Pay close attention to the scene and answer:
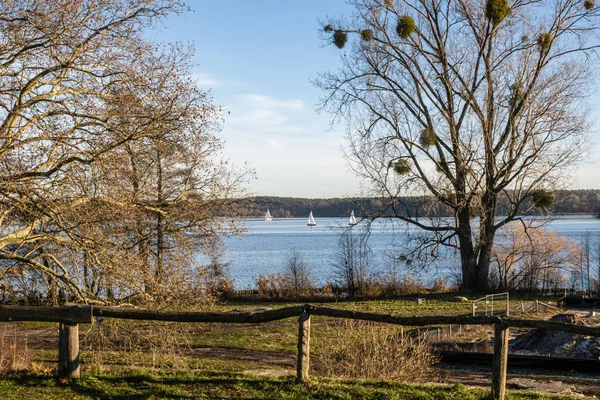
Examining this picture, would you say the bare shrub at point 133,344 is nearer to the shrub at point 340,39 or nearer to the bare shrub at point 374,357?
the bare shrub at point 374,357

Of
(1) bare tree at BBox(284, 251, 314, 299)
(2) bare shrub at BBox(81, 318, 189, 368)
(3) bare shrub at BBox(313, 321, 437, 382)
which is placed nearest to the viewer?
(3) bare shrub at BBox(313, 321, 437, 382)

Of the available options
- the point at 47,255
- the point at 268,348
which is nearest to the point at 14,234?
the point at 47,255

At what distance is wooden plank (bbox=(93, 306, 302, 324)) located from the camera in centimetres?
933

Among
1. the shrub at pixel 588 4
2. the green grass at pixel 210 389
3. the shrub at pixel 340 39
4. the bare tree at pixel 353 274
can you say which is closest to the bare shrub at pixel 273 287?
the bare tree at pixel 353 274

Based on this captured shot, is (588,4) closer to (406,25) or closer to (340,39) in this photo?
(406,25)

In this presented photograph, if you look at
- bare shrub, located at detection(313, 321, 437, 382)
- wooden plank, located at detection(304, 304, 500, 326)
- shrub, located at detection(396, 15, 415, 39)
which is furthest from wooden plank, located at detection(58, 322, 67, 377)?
shrub, located at detection(396, 15, 415, 39)

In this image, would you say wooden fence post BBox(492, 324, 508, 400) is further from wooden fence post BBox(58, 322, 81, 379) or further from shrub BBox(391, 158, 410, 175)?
shrub BBox(391, 158, 410, 175)

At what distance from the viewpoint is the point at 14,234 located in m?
12.4

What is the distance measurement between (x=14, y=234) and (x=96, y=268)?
167 cm

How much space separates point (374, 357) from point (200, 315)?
11.7 ft

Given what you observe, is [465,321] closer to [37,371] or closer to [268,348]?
[37,371]

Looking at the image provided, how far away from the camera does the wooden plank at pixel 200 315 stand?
30.6 feet

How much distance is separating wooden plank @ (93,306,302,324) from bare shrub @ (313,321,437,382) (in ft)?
7.30

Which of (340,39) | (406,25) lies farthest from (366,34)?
(406,25)
